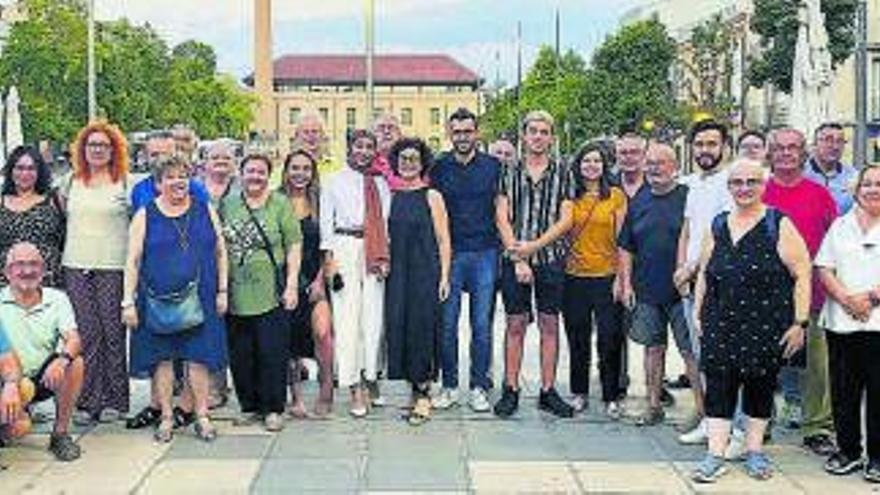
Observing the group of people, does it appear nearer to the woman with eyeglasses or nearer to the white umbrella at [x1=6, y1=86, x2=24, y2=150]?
the woman with eyeglasses

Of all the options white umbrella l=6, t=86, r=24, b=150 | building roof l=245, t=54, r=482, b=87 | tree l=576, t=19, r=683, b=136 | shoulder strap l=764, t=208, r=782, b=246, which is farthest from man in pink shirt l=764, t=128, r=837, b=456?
building roof l=245, t=54, r=482, b=87

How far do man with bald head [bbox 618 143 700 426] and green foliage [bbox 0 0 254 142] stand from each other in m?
34.5

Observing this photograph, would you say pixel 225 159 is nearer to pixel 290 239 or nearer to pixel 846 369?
pixel 290 239

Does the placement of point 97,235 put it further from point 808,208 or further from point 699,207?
point 808,208

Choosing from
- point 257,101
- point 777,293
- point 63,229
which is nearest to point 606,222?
point 777,293

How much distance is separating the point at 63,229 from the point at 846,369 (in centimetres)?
492

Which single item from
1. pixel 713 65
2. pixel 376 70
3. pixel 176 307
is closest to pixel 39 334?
pixel 176 307

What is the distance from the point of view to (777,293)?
8.05 meters

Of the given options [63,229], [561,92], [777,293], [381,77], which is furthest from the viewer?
[381,77]

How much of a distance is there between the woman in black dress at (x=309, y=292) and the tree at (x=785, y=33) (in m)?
40.3

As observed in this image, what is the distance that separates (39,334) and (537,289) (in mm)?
3338

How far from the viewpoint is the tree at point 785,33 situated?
→ 159 ft

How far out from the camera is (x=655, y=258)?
9.38 m

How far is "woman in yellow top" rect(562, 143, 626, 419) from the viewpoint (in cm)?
977
